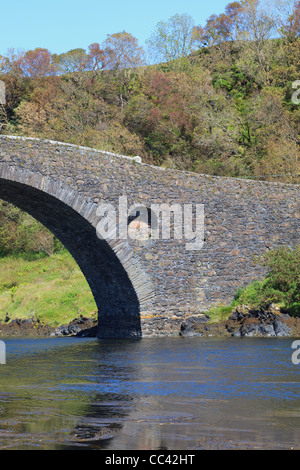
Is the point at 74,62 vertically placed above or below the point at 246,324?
above

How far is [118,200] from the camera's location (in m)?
21.8

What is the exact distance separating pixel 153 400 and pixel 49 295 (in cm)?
2200

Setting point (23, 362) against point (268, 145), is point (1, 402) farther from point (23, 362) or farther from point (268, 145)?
point (268, 145)

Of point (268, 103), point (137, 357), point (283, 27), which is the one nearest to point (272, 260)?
point (137, 357)

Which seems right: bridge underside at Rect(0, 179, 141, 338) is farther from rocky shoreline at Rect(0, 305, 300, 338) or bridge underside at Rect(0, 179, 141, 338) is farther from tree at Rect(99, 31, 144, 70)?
tree at Rect(99, 31, 144, 70)

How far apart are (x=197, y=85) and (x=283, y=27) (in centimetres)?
674

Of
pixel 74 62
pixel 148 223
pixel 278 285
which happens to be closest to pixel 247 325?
pixel 278 285

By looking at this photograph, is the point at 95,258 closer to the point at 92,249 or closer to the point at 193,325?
the point at 92,249

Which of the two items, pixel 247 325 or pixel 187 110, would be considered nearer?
pixel 247 325

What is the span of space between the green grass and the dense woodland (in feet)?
15.1

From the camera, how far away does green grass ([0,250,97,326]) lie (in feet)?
98.7

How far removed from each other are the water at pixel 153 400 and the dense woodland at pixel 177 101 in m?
17.2

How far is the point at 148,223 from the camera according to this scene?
22719 millimetres

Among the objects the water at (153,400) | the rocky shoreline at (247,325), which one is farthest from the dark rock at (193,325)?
the water at (153,400)
